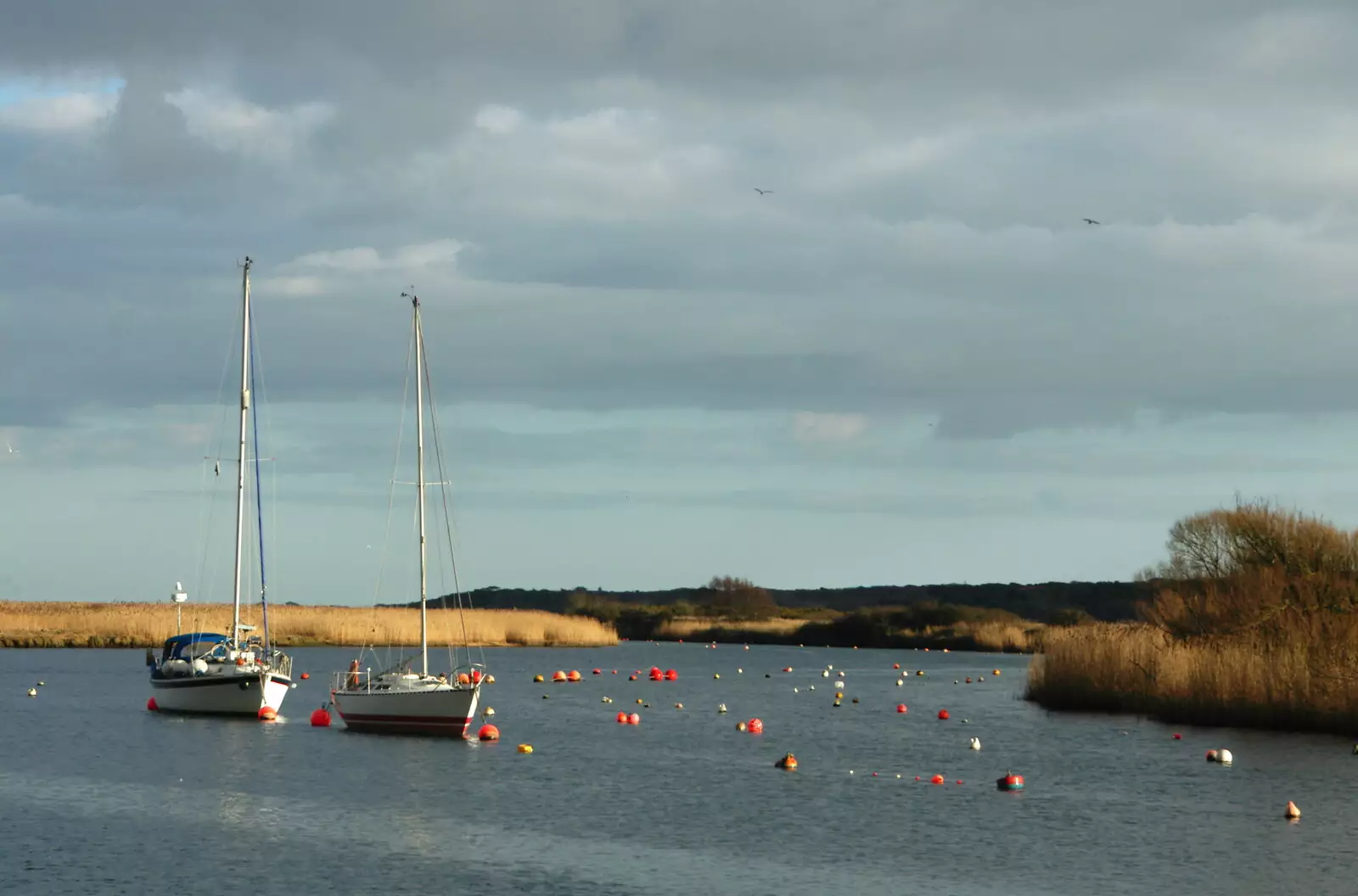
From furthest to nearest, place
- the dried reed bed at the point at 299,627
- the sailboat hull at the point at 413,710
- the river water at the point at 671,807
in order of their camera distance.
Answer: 1. the dried reed bed at the point at 299,627
2. the sailboat hull at the point at 413,710
3. the river water at the point at 671,807

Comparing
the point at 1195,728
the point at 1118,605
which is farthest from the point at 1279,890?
the point at 1118,605

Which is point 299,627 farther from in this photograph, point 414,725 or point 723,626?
point 414,725

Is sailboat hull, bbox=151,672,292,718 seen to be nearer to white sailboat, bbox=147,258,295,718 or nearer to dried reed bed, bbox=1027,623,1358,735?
white sailboat, bbox=147,258,295,718

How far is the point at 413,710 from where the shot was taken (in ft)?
160

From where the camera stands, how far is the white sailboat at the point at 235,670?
184 feet

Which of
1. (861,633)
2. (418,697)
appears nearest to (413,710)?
(418,697)

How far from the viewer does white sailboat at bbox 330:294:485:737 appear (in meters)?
48.4

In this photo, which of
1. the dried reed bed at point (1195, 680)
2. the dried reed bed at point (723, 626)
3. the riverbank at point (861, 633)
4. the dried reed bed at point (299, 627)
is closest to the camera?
the dried reed bed at point (1195, 680)

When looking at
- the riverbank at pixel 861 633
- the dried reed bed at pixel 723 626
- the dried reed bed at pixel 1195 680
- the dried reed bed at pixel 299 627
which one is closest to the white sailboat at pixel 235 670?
the dried reed bed at pixel 1195 680

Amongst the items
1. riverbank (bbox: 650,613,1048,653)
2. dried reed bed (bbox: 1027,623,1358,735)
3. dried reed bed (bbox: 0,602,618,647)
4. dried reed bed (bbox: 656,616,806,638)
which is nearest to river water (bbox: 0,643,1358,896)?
dried reed bed (bbox: 1027,623,1358,735)

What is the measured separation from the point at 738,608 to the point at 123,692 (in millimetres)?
105525

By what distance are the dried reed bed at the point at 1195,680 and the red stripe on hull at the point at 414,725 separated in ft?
78.7

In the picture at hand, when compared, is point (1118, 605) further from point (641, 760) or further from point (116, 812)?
point (116, 812)

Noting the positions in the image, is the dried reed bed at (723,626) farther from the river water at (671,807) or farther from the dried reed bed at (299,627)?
the river water at (671,807)
